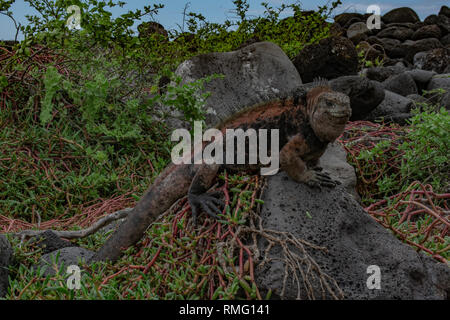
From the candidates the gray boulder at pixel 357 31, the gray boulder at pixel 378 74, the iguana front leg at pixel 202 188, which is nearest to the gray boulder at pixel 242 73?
the iguana front leg at pixel 202 188

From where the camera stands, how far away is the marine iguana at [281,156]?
8.32 feet

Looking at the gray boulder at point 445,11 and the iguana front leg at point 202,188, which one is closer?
the iguana front leg at point 202,188

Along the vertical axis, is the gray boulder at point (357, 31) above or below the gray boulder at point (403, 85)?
above

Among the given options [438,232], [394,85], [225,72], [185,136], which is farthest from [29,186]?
[394,85]

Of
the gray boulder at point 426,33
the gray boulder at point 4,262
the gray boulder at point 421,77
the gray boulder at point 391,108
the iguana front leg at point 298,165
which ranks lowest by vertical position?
the gray boulder at point 4,262

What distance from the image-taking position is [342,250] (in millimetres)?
2484

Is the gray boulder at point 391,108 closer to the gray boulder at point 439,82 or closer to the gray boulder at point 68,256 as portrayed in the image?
the gray boulder at point 439,82

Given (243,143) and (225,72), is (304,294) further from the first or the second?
(225,72)

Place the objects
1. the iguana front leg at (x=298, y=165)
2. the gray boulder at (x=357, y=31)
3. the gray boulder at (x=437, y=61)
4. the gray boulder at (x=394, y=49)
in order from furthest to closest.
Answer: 1. the gray boulder at (x=357, y=31)
2. the gray boulder at (x=394, y=49)
3. the gray boulder at (x=437, y=61)
4. the iguana front leg at (x=298, y=165)

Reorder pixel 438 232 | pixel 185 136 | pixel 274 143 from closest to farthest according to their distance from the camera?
pixel 274 143 < pixel 438 232 < pixel 185 136

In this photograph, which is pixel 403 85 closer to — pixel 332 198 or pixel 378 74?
pixel 378 74

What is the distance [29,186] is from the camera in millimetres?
5203
